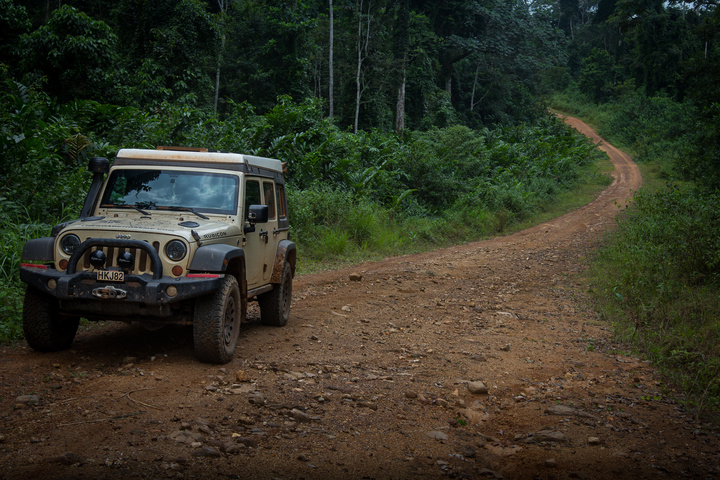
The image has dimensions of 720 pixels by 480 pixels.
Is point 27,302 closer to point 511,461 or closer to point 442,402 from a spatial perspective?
point 442,402

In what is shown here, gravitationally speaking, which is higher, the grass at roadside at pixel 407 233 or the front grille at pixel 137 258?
the front grille at pixel 137 258

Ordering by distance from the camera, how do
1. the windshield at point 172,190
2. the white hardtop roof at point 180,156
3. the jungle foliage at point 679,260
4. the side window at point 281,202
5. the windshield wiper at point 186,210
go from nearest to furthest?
the windshield wiper at point 186,210
the windshield at point 172,190
the white hardtop roof at point 180,156
the jungle foliage at point 679,260
the side window at point 281,202

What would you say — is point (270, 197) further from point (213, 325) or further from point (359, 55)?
point (359, 55)

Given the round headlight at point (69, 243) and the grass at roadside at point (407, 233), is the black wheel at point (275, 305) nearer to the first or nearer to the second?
the round headlight at point (69, 243)

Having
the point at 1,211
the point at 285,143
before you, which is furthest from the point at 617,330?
the point at 285,143

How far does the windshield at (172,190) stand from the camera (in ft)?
19.5

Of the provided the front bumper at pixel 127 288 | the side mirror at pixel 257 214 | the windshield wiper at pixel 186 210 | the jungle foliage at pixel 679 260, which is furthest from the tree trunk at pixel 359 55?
the front bumper at pixel 127 288

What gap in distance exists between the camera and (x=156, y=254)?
4.93m

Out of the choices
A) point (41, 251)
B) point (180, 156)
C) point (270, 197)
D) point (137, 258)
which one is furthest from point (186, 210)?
point (270, 197)

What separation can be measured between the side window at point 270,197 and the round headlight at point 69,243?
7.67 feet

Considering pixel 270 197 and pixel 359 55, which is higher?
pixel 359 55

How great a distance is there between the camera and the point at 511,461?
3.91 metres

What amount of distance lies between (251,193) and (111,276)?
1.98 meters

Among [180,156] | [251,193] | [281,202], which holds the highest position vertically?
[180,156]
